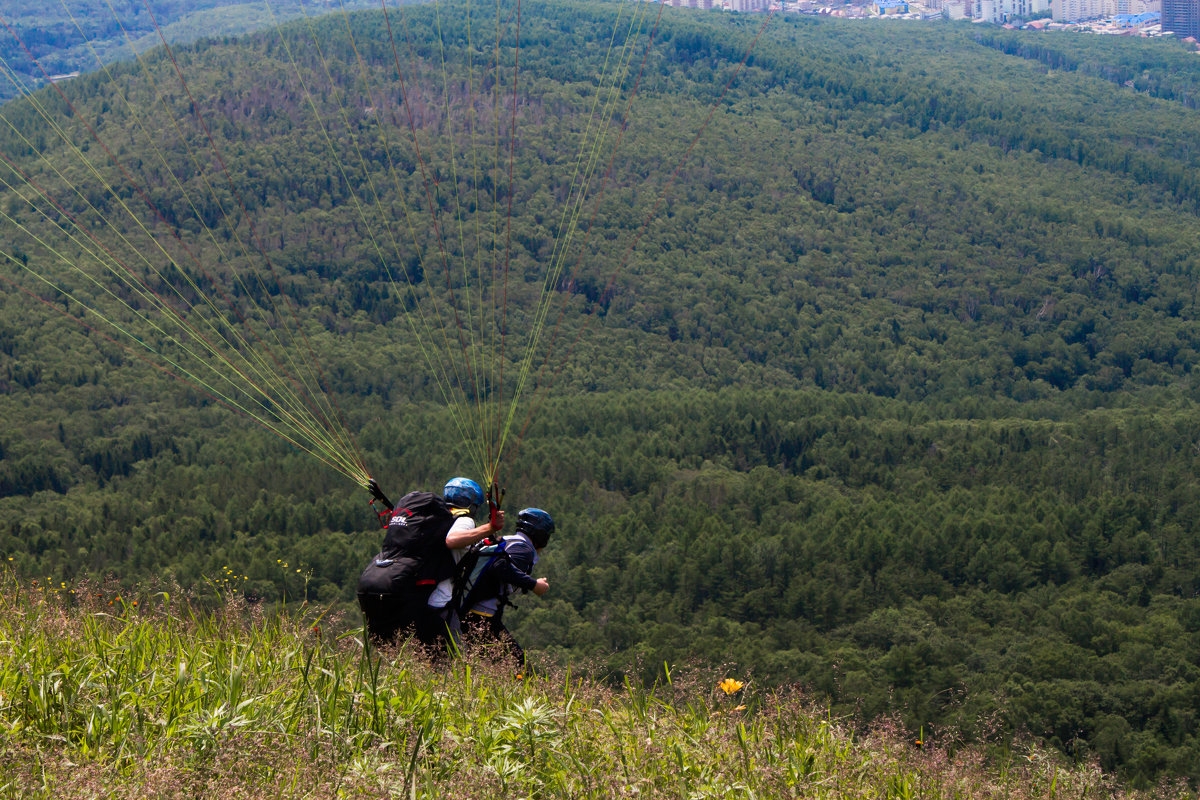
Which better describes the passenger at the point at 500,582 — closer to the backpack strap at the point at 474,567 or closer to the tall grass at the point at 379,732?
the backpack strap at the point at 474,567

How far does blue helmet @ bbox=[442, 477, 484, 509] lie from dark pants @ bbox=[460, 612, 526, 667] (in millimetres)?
704

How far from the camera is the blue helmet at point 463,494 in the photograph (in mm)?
6918

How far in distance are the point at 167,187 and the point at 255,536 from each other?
4174 inches

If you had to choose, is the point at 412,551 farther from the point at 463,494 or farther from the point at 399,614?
the point at 463,494

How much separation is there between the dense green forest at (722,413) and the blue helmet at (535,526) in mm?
848

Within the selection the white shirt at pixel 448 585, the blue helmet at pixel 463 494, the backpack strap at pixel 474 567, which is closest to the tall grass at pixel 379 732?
the white shirt at pixel 448 585

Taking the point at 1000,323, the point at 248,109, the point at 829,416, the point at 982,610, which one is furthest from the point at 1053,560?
the point at 248,109

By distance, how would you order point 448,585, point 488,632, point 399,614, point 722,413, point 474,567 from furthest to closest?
point 722,413 → point 474,567 → point 448,585 → point 399,614 → point 488,632

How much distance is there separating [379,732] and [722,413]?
11416cm

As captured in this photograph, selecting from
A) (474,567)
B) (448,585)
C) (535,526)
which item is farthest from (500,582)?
(535,526)

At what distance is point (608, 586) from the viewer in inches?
2906

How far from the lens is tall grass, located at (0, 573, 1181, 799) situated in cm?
374

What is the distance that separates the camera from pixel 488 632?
5957mm

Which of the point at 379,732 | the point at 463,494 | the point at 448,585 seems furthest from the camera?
the point at 463,494
